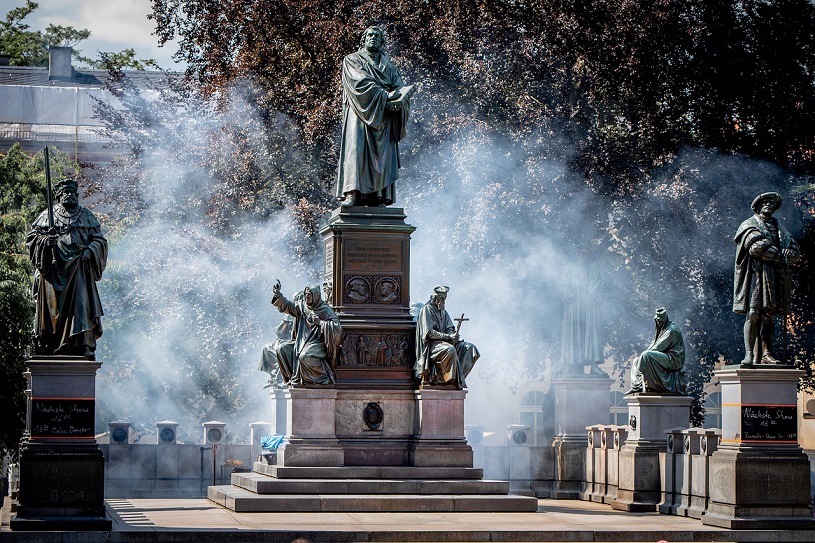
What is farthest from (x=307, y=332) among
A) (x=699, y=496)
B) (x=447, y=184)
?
(x=447, y=184)

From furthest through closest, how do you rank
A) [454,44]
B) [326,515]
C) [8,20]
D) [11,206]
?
[8,20] → [11,206] → [454,44] → [326,515]

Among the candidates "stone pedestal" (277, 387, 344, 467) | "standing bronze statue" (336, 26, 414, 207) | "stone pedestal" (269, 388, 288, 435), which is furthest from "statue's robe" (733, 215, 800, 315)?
"stone pedestal" (269, 388, 288, 435)

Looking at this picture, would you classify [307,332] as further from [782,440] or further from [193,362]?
[193,362]

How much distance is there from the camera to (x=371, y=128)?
71.5ft

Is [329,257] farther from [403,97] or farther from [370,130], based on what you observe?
[403,97]

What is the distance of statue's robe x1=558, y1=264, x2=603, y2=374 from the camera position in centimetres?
2770

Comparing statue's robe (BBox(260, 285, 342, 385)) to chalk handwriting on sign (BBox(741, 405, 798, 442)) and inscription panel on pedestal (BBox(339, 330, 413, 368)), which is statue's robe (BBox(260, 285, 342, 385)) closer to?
inscription panel on pedestal (BBox(339, 330, 413, 368))

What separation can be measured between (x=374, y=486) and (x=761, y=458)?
481 cm

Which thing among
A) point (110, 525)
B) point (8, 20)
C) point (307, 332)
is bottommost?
point (110, 525)

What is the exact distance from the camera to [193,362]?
128 ft

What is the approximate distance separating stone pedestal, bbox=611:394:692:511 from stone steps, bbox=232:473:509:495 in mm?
3324

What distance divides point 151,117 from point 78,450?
2251 centimetres

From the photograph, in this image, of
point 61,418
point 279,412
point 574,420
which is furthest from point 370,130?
point 574,420

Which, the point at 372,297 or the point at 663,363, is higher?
the point at 372,297
